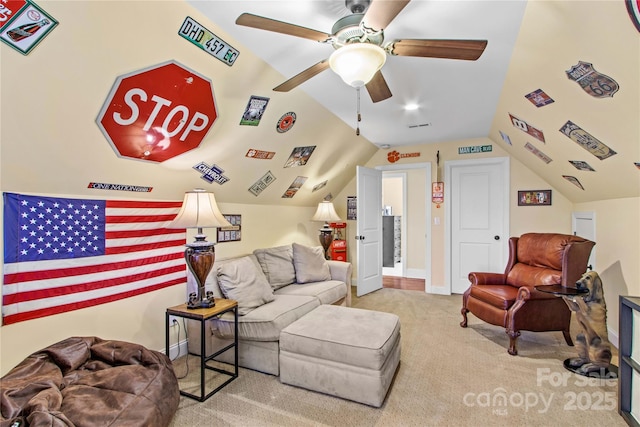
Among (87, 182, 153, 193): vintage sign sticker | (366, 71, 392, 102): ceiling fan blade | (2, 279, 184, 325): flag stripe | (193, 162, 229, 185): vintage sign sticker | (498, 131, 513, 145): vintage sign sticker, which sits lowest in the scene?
(2, 279, 184, 325): flag stripe

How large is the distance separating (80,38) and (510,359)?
365 centimetres

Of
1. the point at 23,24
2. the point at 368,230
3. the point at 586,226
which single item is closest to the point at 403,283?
the point at 368,230

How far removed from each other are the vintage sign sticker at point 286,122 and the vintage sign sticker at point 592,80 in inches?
80.6

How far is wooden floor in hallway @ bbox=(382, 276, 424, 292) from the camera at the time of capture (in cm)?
536

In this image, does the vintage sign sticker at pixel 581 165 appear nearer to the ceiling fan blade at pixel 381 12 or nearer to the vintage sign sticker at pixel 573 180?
the vintage sign sticker at pixel 573 180

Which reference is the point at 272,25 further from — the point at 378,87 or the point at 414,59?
the point at 414,59

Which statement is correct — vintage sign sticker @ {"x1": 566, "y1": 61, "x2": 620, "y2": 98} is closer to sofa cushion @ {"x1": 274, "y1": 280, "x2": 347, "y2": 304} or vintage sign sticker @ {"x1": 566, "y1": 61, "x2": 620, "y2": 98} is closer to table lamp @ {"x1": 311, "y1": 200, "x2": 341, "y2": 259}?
sofa cushion @ {"x1": 274, "y1": 280, "x2": 347, "y2": 304}

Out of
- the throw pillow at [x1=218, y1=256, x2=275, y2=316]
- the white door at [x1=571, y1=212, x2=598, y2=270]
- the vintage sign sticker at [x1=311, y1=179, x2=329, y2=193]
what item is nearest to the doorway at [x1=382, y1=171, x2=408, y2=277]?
the vintage sign sticker at [x1=311, y1=179, x2=329, y2=193]

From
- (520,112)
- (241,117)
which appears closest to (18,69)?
(241,117)

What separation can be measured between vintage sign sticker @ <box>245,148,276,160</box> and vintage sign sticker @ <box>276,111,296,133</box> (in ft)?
0.92

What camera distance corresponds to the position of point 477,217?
4750 mm

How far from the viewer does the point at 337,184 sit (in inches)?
205

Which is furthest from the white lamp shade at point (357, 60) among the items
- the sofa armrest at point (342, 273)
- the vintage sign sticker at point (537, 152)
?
the vintage sign sticker at point (537, 152)

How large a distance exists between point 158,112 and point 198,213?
755 millimetres
